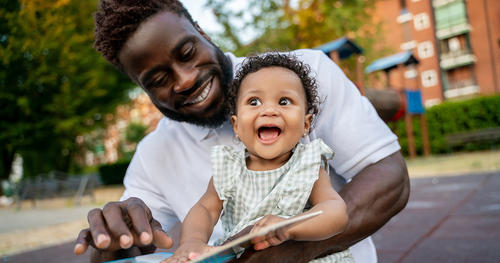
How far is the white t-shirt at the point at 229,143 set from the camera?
1325mm

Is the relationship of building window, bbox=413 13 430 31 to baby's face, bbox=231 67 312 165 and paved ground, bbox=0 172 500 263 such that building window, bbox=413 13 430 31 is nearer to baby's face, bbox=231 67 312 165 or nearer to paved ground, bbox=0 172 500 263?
paved ground, bbox=0 172 500 263

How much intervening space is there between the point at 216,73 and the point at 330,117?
48 cm

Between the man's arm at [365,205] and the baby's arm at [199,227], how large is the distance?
0.19 metres

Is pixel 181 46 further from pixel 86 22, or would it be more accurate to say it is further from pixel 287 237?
pixel 86 22

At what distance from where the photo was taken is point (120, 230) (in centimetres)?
89

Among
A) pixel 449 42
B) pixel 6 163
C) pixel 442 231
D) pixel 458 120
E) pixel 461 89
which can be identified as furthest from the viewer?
pixel 449 42

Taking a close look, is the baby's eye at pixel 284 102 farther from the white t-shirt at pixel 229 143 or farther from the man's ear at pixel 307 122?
the white t-shirt at pixel 229 143

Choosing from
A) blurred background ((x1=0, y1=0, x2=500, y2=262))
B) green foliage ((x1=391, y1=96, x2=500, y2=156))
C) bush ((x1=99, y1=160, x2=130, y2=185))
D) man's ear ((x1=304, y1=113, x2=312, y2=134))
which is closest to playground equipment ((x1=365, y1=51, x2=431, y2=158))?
blurred background ((x1=0, y1=0, x2=500, y2=262))

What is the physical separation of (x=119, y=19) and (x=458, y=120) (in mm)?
16703

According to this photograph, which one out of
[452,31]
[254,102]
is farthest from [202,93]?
[452,31]

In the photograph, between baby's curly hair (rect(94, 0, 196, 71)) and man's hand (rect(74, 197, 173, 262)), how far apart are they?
78 cm

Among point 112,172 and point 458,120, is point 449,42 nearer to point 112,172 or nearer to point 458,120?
point 458,120

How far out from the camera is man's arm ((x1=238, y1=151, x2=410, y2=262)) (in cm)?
100

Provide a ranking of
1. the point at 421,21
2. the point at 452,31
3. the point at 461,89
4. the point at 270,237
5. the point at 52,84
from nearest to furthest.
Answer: the point at 270,237 < the point at 52,84 < the point at 461,89 < the point at 452,31 < the point at 421,21
